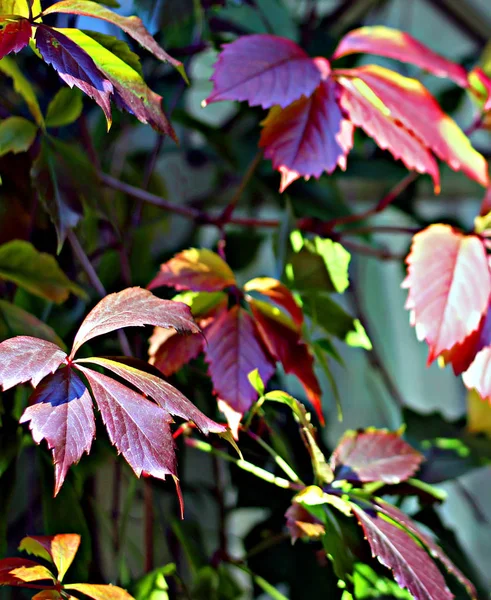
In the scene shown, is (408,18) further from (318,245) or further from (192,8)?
(318,245)

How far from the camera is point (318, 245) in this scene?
412 mm

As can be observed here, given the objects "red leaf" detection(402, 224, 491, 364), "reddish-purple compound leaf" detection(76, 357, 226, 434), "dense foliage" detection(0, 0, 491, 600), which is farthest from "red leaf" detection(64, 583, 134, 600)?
"red leaf" detection(402, 224, 491, 364)

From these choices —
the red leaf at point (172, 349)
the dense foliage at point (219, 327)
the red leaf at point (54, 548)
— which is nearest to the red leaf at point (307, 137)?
the dense foliage at point (219, 327)

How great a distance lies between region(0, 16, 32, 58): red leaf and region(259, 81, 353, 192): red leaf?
6.3 inches

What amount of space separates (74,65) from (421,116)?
25 cm

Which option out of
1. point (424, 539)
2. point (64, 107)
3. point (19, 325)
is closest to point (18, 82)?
point (64, 107)

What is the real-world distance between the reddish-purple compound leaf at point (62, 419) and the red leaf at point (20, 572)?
0.25ft

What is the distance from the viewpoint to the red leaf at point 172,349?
0.36m

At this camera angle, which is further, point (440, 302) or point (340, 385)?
point (340, 385)

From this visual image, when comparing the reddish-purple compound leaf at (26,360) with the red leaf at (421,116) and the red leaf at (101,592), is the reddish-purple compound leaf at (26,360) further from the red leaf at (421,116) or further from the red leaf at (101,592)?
the red leaf at (421,116)

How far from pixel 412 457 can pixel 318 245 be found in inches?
6.5

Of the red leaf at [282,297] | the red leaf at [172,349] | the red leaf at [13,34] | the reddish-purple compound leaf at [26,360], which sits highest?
the red leaf at [13,34]

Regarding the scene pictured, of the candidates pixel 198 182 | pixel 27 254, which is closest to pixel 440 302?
pixel 27 254

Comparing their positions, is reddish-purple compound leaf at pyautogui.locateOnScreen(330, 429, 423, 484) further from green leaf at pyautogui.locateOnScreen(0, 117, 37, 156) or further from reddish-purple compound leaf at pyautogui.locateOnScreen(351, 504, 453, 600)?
green leaf at pyautogui.locateOnScreen(0, 117, 37, 156)
